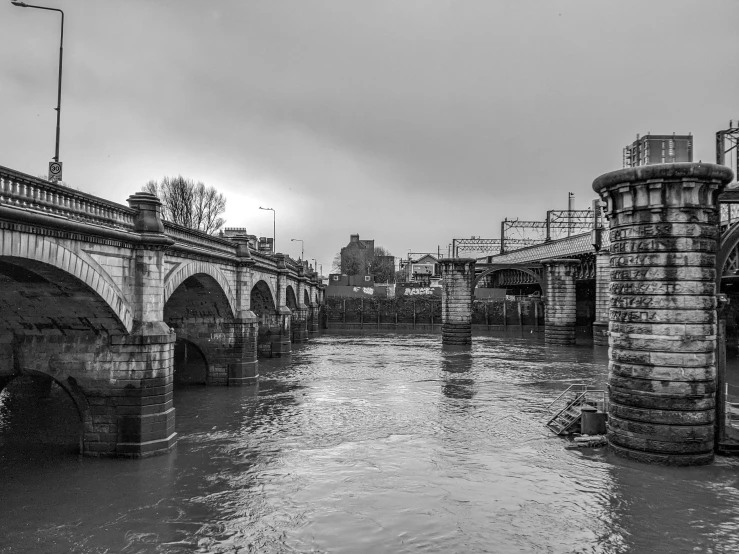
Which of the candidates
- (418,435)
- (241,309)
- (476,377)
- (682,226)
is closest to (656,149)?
(682,226)

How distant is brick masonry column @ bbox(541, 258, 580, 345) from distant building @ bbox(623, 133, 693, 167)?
122 feet

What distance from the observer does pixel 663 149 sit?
57.1ft

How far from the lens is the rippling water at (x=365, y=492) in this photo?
12.1 metres

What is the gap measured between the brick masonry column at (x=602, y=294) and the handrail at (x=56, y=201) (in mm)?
42540

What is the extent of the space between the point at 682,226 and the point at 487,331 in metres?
59.5

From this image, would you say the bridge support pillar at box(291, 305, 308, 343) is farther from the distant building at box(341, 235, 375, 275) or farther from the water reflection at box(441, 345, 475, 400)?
the distant building at box(341, 235, 375, 275)

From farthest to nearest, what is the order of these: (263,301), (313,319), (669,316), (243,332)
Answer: (313,319) → (263,301) → (243,332) → (669,316)

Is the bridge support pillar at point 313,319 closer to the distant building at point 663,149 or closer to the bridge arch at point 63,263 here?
the bridge arch at point 63,263

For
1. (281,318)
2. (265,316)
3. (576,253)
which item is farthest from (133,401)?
(576,253)

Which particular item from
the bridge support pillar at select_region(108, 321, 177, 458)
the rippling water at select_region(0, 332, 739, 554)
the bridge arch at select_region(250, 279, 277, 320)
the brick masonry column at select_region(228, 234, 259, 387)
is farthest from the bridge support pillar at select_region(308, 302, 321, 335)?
the bridge support pillar at select_region(108, 321, 177, 458)

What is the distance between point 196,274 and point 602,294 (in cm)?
3809

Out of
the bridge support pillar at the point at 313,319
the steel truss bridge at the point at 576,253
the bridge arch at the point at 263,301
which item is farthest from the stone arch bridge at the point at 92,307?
the bridge support pillar at the point at 313,319

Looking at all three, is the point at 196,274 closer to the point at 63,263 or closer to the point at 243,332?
the point at 243,332

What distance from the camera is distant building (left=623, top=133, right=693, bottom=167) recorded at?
17.1 m
